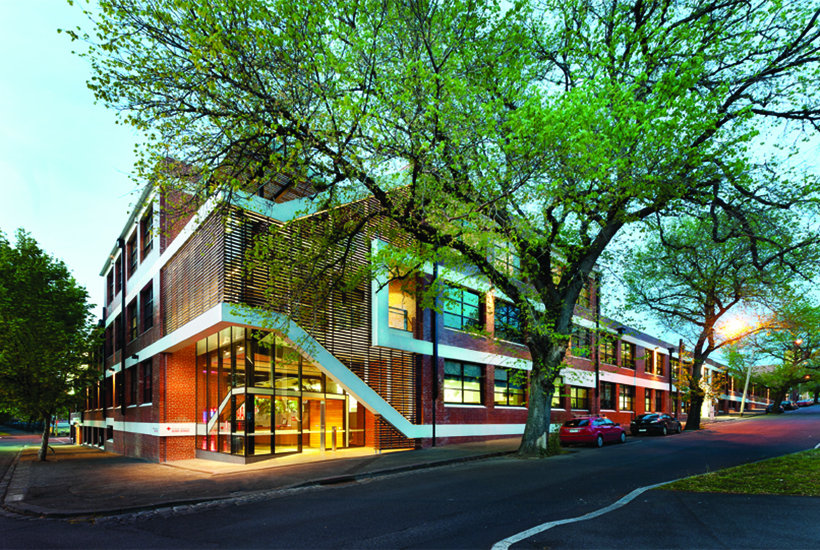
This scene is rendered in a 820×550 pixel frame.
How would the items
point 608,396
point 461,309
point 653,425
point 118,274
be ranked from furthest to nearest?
1. point 608,396
2. point 118,274
3. point 653,425
4. point 461,309

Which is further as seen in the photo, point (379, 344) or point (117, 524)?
point (379, 344)

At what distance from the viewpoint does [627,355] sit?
43.4m

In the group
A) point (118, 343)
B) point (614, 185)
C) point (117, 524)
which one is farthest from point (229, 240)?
point (118, 343)

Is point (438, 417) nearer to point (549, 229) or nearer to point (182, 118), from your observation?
point (549, 229)

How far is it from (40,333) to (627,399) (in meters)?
38.8

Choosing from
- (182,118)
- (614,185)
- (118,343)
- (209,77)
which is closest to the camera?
(209,77)

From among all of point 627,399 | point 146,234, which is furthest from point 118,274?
point 627,399

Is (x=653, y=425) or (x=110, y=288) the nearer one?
(x=653, y=425)

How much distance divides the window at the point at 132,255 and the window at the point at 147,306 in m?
2.64

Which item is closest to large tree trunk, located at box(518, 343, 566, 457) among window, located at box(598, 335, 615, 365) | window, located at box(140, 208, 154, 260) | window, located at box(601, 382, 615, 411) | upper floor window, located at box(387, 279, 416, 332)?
upper floor window, located at box(387, 279, 416, 332)

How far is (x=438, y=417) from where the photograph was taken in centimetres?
2239

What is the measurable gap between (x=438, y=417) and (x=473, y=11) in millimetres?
15701

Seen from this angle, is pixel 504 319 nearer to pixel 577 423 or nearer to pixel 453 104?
pixel 577 423

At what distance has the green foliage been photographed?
21.5 m
